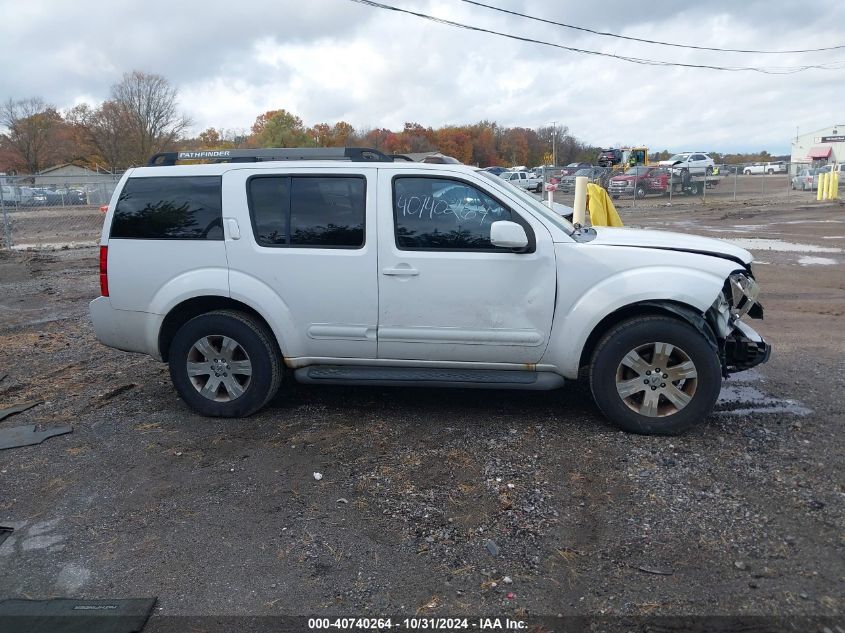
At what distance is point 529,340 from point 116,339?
320 centimetres

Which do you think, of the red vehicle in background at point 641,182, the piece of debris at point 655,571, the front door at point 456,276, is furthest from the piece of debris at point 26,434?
the red vehicle in background at point 641,182

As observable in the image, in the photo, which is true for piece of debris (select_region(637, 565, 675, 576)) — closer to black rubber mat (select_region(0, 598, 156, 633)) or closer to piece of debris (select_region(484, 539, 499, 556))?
piece of debris (select_region(484, 539, 499, 556))

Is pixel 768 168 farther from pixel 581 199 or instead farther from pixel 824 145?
pixel 581 199

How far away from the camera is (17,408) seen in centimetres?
572

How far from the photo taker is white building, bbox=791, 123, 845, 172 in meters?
65.2

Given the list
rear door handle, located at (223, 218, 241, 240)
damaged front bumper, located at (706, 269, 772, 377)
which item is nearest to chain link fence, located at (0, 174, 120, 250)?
rear door handle, located at (223, 218, 241, 240)

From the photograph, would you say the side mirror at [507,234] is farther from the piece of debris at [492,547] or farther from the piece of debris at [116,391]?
the piece of debris at [116,391]

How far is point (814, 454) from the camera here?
4406 millimetres

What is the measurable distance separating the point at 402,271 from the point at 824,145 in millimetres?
76019

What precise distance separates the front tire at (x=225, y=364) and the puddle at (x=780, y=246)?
41.0 feet

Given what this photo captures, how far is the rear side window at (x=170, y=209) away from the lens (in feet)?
17.1

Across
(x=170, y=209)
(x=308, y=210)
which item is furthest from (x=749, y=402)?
(x=170, y=209)

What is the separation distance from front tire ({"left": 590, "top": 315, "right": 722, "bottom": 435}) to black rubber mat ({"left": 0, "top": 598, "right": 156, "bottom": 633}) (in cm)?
307

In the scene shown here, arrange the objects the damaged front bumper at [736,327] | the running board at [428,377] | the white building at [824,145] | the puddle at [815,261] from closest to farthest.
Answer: the damaged front bumper at [736,327] → the running board at [428,377] → the puddle at [815,261] → the white building at [824,145]
